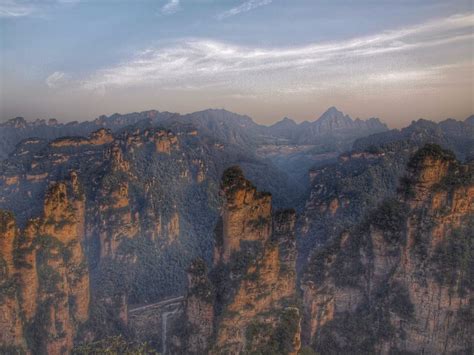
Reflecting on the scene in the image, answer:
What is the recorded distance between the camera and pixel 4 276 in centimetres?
3781

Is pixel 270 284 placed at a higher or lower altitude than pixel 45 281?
higher

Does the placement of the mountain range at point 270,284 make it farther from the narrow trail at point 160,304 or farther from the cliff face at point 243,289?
the narrow trail at point 160,304

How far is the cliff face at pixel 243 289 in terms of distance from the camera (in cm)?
3266

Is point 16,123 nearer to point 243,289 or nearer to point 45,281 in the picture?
point 45,281

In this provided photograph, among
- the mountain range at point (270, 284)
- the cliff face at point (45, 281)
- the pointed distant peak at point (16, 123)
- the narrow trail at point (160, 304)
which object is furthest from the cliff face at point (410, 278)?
the pointed distant peak at point (16, 123)

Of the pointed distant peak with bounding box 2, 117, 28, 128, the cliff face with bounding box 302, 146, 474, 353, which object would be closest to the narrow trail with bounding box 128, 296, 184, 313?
the cliff face with bounding box 302, 146, 474, 353

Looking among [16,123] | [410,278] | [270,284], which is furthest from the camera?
[16,123]

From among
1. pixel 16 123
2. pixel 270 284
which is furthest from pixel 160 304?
pixel 16 123

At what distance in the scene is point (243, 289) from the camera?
108 ft

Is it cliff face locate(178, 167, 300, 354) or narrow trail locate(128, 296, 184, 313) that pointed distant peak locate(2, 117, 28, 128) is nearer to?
narrow trail locate(128, 296, 184, 313)

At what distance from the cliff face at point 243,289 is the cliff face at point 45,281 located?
47.5ft

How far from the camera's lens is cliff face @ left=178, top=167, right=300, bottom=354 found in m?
32.7

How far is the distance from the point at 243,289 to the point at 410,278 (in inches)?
672

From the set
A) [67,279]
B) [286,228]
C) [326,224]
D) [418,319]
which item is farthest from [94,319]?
[326,224]
